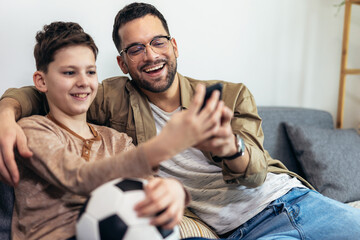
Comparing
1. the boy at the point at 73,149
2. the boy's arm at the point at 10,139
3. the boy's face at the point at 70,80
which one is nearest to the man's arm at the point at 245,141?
the boy at the point at 73,149

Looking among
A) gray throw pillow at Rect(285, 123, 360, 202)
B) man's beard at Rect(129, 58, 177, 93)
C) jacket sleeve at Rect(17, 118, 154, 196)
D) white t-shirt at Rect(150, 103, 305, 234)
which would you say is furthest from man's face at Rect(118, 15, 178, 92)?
gray throw pillow at Rect(285, 123, 360, 202)

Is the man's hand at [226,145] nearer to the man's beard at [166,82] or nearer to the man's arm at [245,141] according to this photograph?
the man's arm at [245,141]

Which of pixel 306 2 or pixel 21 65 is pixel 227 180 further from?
pixel 306 2

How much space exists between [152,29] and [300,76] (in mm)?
1351

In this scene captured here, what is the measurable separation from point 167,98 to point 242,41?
2.70 ft

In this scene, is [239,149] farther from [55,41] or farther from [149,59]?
[55,41]

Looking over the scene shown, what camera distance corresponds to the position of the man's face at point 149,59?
137cm

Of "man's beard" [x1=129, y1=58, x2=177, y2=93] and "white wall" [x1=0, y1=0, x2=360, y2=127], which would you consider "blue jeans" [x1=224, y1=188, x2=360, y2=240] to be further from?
"white wall" [x1=0, y1=0, x2=360, y2=127]

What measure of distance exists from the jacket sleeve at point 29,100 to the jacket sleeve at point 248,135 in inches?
27.9

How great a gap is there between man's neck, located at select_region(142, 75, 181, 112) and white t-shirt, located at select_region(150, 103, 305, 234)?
0.09 feet

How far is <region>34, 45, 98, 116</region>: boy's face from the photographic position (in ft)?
3.58

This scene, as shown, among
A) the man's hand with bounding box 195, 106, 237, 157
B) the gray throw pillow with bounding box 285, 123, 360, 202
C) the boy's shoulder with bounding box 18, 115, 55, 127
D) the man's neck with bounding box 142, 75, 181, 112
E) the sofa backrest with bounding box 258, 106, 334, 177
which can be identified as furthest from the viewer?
the sofa backrest with bounding box 258, 106, 334, 177

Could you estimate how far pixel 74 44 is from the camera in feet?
3.64

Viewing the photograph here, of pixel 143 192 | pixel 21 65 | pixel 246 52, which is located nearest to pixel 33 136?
pixel 143 192
